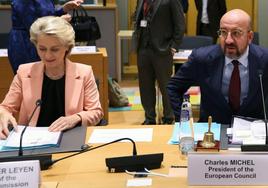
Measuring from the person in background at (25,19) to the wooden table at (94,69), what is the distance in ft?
2.47

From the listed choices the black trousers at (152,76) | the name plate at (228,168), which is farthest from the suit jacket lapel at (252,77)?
the black trousers at (152,76)

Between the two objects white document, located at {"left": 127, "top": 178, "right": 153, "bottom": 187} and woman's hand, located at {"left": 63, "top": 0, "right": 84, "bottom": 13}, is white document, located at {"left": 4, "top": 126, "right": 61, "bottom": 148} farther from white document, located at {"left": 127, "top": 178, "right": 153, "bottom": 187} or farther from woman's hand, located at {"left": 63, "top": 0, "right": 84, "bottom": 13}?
woman's hand, located at {"left": 63, "top": 0, "right": 84, "bottom": 13}

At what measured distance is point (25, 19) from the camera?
12.6 feet

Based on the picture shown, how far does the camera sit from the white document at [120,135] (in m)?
2.46

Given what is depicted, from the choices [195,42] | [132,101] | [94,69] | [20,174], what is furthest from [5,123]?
[132,101]

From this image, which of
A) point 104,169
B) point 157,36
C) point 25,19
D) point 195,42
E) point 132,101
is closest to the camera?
point 104,169

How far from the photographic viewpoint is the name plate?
1.84 meters

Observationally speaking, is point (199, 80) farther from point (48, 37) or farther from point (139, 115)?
point (139, 115)

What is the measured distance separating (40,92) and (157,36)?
7.61 feet

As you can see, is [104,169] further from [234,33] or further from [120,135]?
[234,33]

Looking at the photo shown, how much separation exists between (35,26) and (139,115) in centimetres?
304

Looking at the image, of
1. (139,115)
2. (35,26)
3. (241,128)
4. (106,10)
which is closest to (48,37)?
(35,26)

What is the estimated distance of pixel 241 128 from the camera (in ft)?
8.16

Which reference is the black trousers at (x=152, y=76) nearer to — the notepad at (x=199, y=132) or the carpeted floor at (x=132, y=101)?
the carpeted floor at (x=132, y=101)
